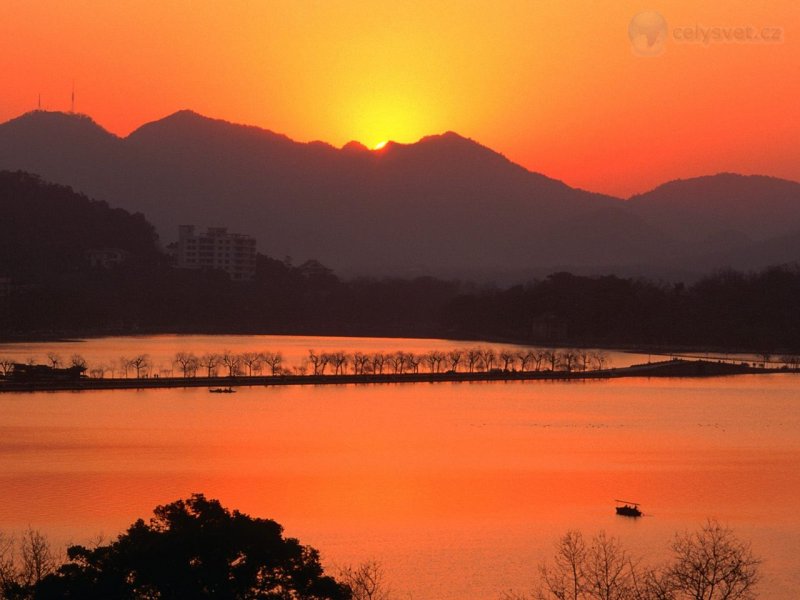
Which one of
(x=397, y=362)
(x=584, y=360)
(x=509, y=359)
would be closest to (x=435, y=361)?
(x=397, y=362)

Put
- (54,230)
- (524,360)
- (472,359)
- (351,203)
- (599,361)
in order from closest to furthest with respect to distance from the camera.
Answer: (472,359)
(524,360)
(599,361)
(54,230)
(351,203)

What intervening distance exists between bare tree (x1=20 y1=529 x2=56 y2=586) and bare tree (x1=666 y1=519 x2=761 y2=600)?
14.6 ft

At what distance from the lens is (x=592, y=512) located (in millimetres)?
15531

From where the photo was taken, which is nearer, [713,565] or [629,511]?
[713,565]

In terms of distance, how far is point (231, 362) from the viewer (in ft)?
115

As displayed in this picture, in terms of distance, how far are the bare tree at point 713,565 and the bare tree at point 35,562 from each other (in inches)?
175

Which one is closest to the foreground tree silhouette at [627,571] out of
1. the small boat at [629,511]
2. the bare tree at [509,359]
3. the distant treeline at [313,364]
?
the small boat at [629,511]

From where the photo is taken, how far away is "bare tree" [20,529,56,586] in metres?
9.23

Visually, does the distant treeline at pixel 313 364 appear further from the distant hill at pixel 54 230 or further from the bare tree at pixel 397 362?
the distant hill at pixel 54 230

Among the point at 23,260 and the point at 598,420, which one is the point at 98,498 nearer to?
the point at 598,420

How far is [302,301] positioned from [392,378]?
27.9 m

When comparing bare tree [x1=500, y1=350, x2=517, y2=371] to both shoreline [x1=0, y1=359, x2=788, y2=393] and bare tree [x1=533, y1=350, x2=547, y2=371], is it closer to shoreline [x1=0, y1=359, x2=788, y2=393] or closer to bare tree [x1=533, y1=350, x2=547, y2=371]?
bare tree [x1=533, y1=350, x2=547, y2=371]

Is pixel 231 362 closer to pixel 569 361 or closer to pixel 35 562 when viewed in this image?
pixel 569 361

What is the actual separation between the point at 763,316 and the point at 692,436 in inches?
1119
